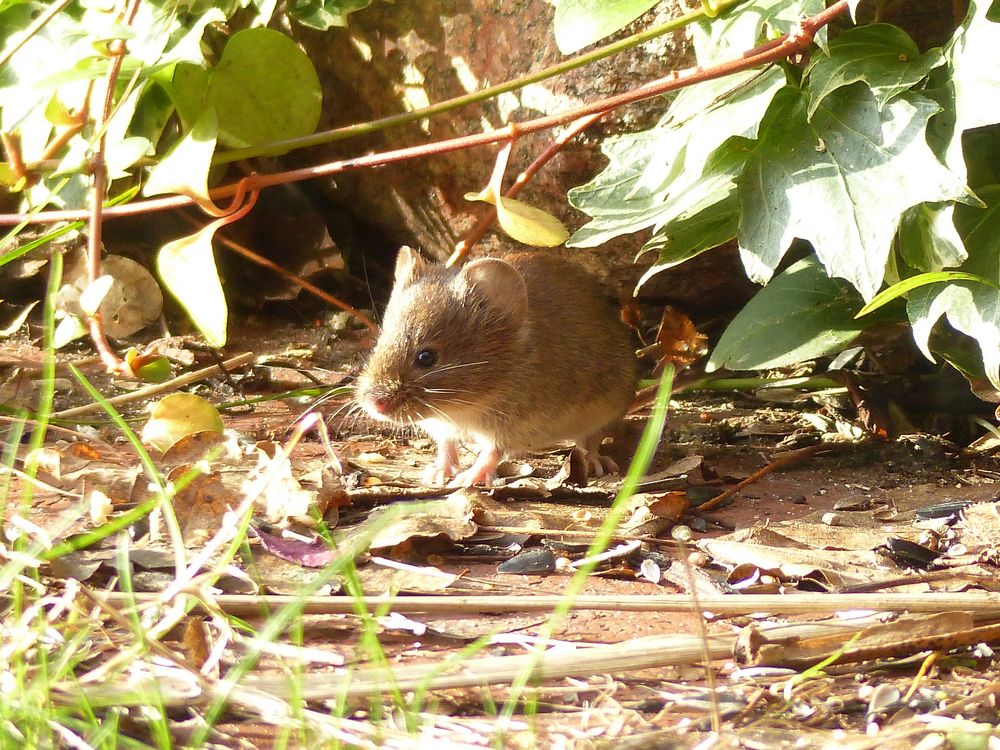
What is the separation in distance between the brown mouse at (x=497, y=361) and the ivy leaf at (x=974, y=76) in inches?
76.8

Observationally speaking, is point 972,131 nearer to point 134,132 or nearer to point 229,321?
point 134,132

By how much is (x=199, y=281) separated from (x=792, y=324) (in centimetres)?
229

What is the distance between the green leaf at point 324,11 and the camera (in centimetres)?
459

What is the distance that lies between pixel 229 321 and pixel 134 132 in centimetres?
152

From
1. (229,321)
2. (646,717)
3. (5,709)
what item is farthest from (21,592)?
(229,321)

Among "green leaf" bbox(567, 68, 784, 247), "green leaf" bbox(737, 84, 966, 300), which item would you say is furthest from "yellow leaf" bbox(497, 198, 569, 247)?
"green leaf" bbox(737, 84, 966, 300)

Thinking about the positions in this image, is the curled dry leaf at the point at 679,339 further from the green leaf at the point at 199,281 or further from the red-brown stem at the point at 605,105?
the green leaf at the point at 199,281

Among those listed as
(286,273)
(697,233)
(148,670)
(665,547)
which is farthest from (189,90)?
(148,670)

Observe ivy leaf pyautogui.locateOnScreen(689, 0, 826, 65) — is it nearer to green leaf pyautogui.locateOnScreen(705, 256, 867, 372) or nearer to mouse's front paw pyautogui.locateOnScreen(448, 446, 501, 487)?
green leaf pyautogui.locateOnScreen(705, 256, 867, 372)

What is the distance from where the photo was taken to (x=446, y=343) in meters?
4.58

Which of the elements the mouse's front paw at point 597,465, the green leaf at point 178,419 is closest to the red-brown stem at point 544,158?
the mouse's front paw at point 597,465

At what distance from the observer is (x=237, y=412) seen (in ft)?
15.9

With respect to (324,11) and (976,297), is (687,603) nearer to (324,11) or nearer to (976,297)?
(976,297)

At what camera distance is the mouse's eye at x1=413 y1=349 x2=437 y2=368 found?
177 inches
